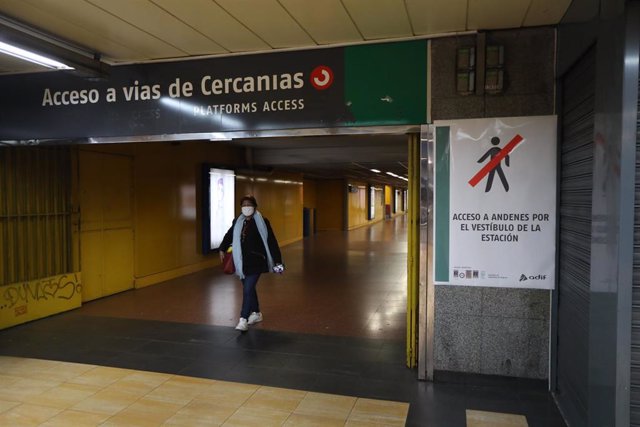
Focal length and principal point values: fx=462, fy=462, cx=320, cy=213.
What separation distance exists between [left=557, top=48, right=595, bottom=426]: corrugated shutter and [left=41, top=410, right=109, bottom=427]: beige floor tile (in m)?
3.21

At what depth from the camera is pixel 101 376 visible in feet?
13.1

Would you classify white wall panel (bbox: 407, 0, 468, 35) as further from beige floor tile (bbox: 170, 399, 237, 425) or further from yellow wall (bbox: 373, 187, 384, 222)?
yellow wall (bbox: 373, 187, 384, 222)

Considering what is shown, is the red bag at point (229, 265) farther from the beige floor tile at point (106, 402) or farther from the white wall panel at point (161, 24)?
the white wall panel at point (161, 24)

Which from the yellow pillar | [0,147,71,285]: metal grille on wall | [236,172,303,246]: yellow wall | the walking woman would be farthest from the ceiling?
[236,172,303,246]: yellow wall

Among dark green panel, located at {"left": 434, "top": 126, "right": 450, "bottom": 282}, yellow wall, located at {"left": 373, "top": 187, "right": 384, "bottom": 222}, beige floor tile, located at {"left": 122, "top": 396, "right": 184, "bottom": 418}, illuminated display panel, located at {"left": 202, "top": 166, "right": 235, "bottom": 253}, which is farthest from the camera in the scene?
yellow wall, located at {"left": 373, "top": 187, "right": 384, "bottom": 222}

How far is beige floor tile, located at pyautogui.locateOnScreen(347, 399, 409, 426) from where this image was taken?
3.25 m

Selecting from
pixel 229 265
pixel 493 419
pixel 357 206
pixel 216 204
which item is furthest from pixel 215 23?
pixel 357 206

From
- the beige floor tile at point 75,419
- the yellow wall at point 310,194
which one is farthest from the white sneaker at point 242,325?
the yellow wall at point 310,194

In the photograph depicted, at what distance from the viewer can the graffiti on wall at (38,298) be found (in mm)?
5301

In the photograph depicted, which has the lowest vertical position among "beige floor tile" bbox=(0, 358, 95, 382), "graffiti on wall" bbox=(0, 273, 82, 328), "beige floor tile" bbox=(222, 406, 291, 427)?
"beige floor tile" bbox=(222, 406, 291, 427)

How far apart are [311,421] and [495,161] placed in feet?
7.91

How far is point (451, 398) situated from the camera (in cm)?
358

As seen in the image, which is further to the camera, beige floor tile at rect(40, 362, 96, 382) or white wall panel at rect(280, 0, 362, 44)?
beige floor tile at rect(40, 362, 96, 382)

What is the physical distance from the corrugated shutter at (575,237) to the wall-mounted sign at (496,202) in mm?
125
